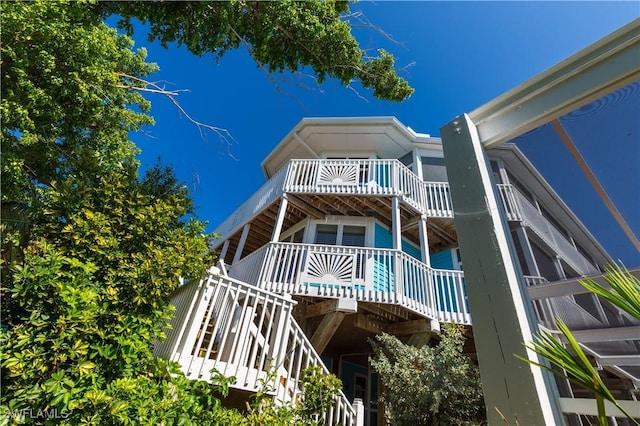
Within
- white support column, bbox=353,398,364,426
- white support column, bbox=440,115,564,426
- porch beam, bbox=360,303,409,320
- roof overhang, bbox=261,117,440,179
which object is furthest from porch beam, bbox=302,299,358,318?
roof overhang, bbox=261,117,440,179

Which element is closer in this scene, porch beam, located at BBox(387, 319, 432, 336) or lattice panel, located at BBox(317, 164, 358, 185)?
porch beam, located at BBox(387, 319, 432, 336)

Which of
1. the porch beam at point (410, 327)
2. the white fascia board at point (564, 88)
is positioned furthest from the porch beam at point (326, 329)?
the white fascia board at point (564, 88)

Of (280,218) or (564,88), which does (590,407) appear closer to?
(564,88)

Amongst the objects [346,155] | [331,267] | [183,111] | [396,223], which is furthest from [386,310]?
[346,155]

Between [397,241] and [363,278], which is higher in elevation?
[397,241]

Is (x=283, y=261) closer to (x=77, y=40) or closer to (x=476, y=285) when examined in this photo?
(x=77, y=40)

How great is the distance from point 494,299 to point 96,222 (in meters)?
3.60

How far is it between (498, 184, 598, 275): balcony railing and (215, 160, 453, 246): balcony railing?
577 centimetres

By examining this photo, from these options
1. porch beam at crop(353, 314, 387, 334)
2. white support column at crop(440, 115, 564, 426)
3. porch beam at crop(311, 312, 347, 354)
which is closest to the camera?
white support column at crop(440, 115, 564, 426)

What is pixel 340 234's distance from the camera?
31.5 ft

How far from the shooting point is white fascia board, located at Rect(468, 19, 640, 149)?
1652mm

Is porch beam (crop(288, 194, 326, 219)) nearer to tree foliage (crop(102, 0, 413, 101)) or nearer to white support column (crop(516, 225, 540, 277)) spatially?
tree foliage (crop(102, 0, 413, 101))

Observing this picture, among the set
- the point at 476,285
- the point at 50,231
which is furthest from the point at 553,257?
the point at 50,231

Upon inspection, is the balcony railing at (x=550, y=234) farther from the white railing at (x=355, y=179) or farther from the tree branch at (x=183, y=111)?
the white railing at (x=355, y=179)
